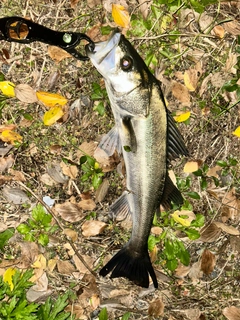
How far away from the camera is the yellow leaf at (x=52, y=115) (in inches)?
137

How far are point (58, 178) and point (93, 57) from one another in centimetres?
116

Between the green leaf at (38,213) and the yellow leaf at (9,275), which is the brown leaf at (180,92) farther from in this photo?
the yellow leaf at (9,275)

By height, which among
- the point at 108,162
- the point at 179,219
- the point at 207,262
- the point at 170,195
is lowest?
the point at 207,262

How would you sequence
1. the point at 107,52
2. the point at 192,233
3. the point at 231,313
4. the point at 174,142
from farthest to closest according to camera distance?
the point at 231,313, the point at 192,233, the point at 174,142, the point at 107,52

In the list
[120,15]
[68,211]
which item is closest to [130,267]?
[68,211]

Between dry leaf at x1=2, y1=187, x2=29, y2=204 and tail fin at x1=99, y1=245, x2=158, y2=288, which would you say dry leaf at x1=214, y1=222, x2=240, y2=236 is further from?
dry leaf at x1=2, y1=187, x2=29, y2=204

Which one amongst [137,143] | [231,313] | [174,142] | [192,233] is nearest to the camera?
[137,143]

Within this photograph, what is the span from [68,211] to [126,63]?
141 cm

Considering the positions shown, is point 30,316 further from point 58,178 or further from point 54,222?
point 58,178

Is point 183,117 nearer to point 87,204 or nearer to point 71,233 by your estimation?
point 87,204

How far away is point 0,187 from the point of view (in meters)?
3.59

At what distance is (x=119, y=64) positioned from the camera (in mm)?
2867

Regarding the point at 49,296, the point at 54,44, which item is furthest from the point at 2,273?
the point at 54,44

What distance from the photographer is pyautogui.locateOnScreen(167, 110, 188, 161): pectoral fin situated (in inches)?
127
